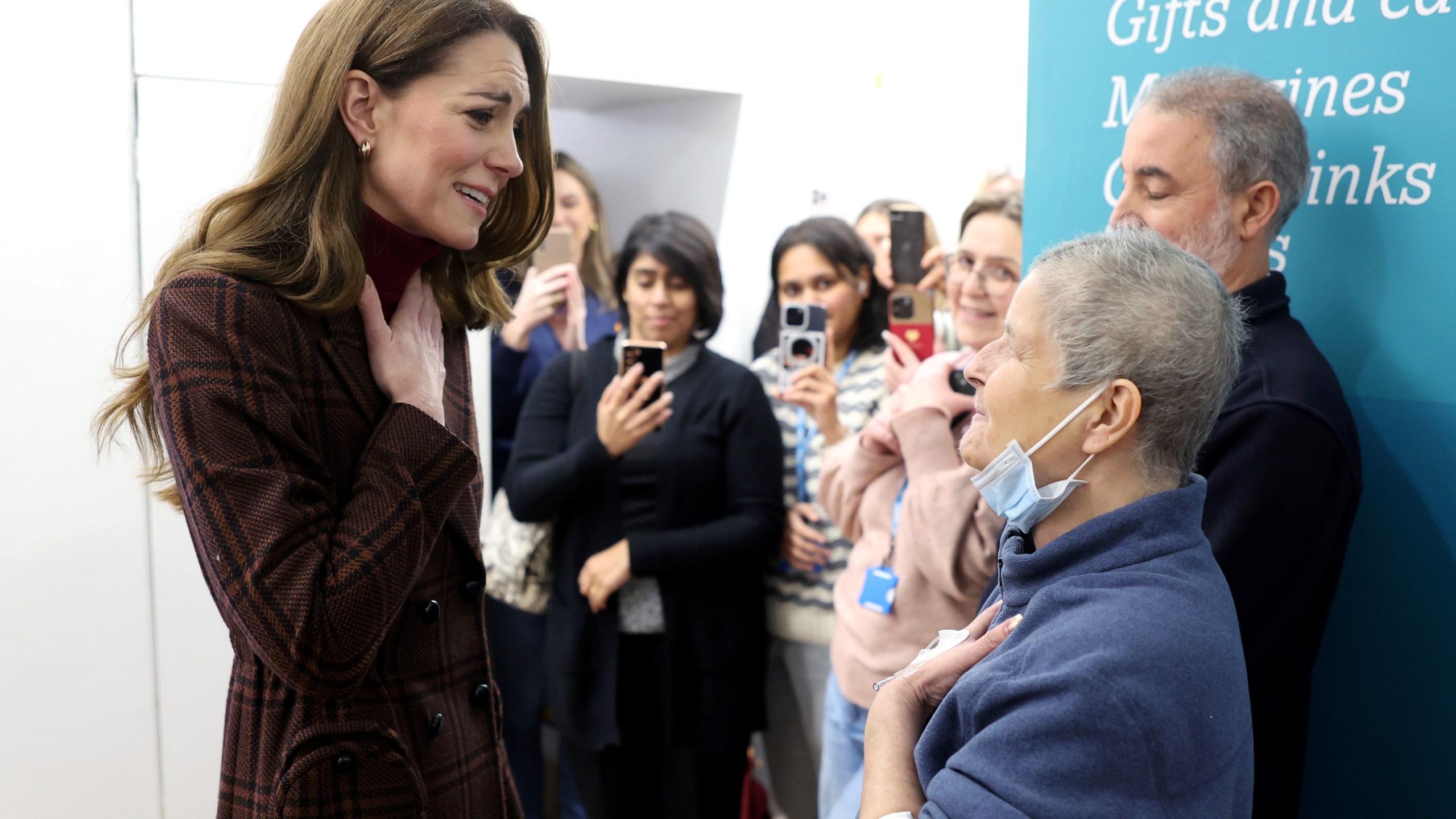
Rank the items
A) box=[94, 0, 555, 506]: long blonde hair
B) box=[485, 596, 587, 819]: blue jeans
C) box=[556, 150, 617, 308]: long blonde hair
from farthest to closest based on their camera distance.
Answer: box=[556, 150, 617, 308]: long blonde hair, box=[485, 596, 587, 819]: blue jeans, box=[94, 0, 555, 506]: long blonde hair

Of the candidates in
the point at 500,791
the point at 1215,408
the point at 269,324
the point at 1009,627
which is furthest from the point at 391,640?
the point at 1215,408

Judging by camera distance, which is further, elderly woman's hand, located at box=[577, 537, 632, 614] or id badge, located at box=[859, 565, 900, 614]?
elderly woman's hand, located at box=[577, 537, 632, 614]

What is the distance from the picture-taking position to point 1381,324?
1.69m

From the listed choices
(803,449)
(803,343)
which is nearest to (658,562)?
(803,449)

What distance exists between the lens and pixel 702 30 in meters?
3.50

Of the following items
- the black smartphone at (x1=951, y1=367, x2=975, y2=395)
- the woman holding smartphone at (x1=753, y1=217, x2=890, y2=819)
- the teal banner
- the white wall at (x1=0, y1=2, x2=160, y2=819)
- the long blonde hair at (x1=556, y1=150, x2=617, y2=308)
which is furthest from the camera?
the long blonde hair at (x1=556, y1=150, x2=617, y2=308)

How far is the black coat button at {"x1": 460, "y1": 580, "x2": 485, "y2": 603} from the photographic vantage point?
143cm

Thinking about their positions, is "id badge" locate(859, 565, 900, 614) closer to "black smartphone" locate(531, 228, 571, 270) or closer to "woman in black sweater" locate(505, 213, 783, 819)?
"woman in black sweater" locate(505, 213, 783, 819)

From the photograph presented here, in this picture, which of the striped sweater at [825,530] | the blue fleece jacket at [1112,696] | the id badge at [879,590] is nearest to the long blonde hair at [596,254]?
the striped sweater at [825,530]

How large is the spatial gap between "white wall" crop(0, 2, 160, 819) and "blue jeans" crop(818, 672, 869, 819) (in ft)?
5.38

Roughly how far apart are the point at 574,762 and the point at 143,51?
6.51 feet

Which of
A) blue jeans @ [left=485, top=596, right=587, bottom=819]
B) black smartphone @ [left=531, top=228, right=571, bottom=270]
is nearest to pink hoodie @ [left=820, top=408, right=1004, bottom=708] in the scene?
blue jeans @ [left=485, top=596, right=587, bottom=819]

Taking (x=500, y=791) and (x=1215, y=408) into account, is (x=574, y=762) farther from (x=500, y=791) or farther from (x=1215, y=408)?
(x=1215, y=408)

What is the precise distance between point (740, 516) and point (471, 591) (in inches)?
51.1
